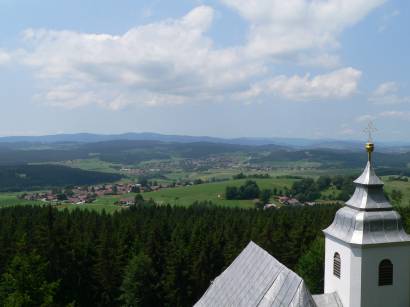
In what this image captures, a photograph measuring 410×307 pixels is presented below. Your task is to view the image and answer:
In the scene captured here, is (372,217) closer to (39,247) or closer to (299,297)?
(299,297)

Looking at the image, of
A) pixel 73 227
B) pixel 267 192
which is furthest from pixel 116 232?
pixel 267 192

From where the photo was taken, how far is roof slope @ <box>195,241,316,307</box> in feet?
63.4

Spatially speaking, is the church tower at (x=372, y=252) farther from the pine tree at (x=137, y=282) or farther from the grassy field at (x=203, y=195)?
the grassy field at (x=203, y=195)

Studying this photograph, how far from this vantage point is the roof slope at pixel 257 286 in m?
19.3

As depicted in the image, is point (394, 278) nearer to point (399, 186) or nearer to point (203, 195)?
point (203, 195)

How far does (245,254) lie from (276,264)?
3.99m

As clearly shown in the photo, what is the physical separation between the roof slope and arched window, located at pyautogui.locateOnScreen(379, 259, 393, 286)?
3.36 meters

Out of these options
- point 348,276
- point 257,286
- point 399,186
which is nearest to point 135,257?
point 257,286

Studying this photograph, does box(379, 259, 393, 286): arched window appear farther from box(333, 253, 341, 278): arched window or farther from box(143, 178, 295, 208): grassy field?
box(143, 178, 295, 208): grassy field

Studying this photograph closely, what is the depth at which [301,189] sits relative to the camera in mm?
144125

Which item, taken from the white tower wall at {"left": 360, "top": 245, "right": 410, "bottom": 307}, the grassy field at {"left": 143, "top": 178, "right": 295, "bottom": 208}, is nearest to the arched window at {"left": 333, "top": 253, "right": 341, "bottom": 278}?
the white tower wall at {"left": 360, "top": 245, "right": 410, "bottom": 307}

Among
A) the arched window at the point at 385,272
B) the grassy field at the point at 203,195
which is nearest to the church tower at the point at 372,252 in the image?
the arched window at the point at 385,272

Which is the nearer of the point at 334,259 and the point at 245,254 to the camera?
the point at 334,259

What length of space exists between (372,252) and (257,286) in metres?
5.65
